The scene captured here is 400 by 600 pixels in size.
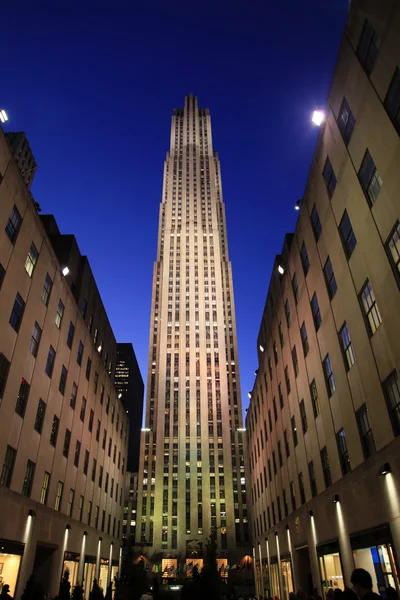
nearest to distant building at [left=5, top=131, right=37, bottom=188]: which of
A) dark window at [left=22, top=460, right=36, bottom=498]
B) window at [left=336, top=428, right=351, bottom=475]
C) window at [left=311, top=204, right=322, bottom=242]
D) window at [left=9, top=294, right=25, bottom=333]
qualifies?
window at [left=9, top=294, right=25, bottom=333]

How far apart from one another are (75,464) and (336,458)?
23.8 metres

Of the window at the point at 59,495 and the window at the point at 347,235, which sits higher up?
the window at the point at 347,235

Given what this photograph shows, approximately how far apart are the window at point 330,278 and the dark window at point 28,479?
842 inches

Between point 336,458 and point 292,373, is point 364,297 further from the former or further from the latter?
point 292,373

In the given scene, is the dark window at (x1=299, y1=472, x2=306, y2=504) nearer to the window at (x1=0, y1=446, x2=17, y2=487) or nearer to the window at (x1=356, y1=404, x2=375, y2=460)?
the window at (x1=356, y1=404, x2=375, y2=460)

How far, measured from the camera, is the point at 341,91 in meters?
19.1

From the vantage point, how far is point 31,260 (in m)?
27.1

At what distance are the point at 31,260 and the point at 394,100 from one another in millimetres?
22193

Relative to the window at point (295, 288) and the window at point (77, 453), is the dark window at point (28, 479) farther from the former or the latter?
the window at point (295, 288)

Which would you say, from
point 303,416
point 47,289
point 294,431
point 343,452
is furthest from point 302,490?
point 47,289

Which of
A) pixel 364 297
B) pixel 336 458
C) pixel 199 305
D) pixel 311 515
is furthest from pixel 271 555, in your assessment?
pixel 199 305

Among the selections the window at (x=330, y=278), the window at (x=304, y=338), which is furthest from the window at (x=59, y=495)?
the window at (x=330, y=278)

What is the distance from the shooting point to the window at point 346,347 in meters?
19.6

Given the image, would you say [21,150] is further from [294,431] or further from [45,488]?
[294,431]
